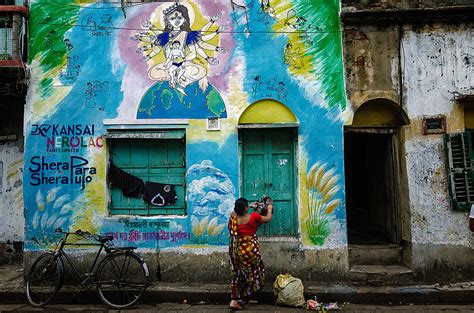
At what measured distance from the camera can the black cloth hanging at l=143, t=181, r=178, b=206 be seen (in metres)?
7.89

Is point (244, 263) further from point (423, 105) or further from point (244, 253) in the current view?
point (423, 105)

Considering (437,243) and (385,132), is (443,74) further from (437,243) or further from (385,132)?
(437,243)

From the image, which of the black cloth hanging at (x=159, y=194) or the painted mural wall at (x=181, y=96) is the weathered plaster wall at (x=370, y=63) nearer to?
the painted mural wall at (x=181, y=96)

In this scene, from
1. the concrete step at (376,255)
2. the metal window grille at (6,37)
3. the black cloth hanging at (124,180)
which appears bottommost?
the concrete step at (376,255)

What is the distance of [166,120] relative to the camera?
7.73 meters

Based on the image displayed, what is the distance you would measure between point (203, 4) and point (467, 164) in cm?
564

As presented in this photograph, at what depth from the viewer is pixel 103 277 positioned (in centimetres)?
684

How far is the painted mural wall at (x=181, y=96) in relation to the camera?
7660 mm

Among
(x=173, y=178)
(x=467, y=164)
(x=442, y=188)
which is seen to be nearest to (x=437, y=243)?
(x=442, y=188)

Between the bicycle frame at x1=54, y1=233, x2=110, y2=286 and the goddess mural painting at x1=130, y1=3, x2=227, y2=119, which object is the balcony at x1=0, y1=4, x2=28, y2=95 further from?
the bicycle frame at x1=54, y1=233, x2=110, y2=286

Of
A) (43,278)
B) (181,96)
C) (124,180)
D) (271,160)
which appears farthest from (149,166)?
(43,278)

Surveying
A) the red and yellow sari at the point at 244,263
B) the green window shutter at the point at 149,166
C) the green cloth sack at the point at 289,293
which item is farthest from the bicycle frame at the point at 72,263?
the green cloth sack at the point at 289,293

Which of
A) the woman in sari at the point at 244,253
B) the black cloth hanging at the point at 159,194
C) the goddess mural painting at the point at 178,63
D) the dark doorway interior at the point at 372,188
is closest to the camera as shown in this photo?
the woman in sari at the point at 244,253

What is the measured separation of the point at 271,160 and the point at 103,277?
3577mm
